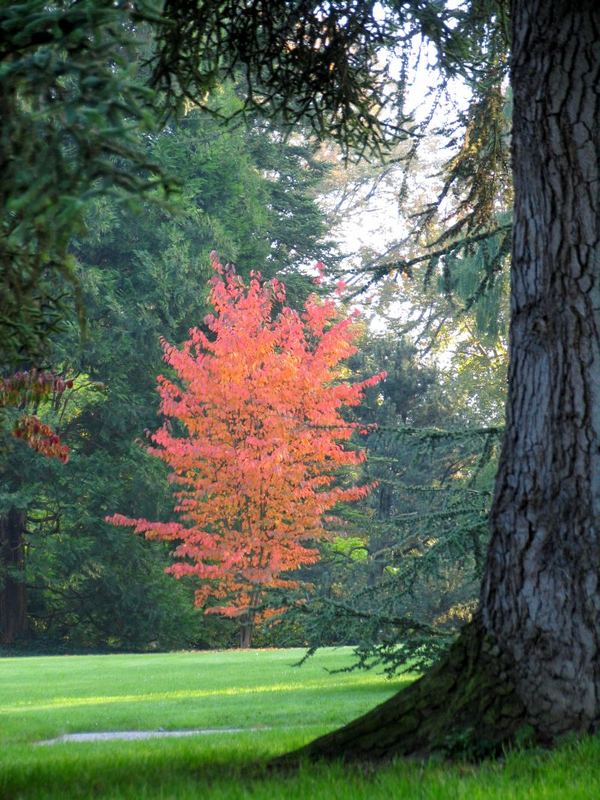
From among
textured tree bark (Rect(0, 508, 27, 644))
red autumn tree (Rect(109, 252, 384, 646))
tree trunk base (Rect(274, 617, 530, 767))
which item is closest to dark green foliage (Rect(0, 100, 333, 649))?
textured tree bark (Rect(0, 508, 27, 644))

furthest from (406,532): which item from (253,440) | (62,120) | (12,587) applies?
(12,587)

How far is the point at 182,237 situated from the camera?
27766mm

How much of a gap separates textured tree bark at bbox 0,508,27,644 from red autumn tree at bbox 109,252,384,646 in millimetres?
4713

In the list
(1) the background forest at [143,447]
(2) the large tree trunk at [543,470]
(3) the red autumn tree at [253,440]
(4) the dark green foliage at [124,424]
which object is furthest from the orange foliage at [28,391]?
(4) the dark green foliage at [124,424]

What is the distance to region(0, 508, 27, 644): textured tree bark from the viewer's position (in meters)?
26.8

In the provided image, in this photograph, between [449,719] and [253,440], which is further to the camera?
[253,440]

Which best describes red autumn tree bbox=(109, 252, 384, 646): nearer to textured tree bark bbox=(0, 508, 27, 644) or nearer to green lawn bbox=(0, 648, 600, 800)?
textured tree bark bbox=(0, 508, 27, 644)

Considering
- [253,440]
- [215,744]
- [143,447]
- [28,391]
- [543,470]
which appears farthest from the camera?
[143,447]

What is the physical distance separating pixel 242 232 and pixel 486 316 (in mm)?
14497

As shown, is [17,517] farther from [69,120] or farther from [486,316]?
[69,120]

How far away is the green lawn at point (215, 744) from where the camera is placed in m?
4.30

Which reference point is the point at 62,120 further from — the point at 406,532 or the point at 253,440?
A: the point at 253,440

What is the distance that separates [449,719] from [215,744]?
2.45 m

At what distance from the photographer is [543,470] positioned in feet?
16.9
